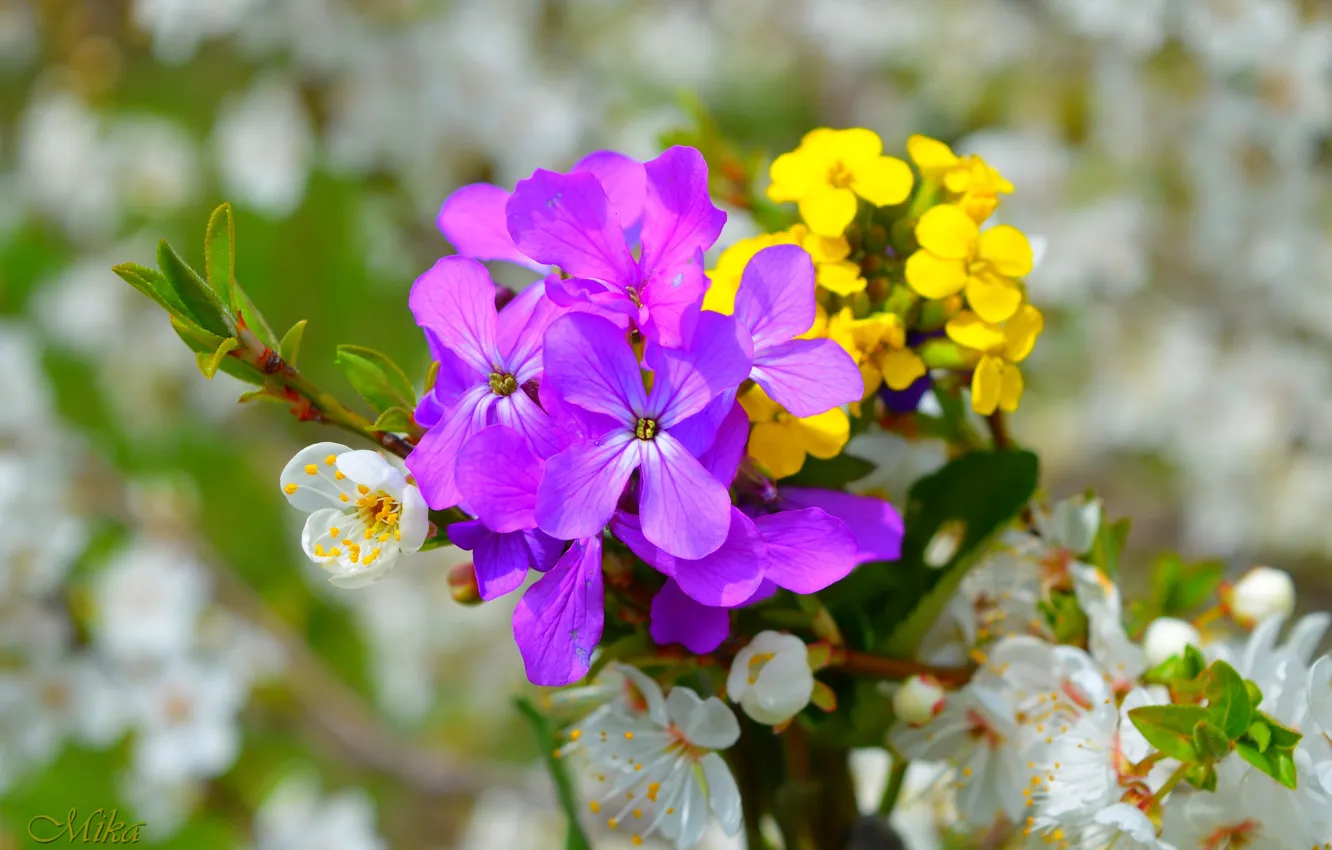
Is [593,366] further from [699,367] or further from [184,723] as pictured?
[184,723]

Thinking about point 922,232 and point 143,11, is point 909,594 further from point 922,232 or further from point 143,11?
point 143,11

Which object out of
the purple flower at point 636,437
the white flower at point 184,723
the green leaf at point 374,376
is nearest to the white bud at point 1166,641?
the purple flower at point 636,437

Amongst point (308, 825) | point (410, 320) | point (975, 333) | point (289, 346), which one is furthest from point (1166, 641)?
point (410, 320)

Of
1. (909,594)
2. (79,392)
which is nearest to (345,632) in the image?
(79,392)

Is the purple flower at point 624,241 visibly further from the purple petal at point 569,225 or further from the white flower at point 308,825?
the white flower at point 308,825

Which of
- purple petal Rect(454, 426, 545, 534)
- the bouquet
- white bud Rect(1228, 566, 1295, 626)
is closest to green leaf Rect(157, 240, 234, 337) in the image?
the bouquet

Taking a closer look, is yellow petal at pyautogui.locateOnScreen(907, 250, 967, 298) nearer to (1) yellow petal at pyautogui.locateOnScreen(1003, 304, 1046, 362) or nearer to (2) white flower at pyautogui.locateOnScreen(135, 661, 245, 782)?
(1) yellow petal at pyautogui.locateOnScreen(1003, 304, 1046, 362)
